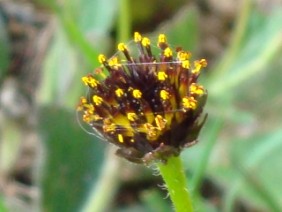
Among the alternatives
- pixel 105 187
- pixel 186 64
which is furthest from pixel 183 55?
pixel 105 187

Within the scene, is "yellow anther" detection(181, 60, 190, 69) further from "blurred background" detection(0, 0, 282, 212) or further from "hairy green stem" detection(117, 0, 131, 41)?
"hairy green stem" detection(117, 0, 131, 41)

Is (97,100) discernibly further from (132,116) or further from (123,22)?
(123,22)

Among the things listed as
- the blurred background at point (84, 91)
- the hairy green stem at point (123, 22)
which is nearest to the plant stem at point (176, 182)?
the blurred background at point (84, 91)

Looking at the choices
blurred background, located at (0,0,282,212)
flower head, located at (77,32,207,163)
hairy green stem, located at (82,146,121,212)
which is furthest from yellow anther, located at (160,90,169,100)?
hairy green stem, located at (82,146,121,212)

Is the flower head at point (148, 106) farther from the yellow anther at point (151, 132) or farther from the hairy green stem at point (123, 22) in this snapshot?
the hairy green stem at point (123, 22)

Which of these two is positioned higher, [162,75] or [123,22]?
[123,22]
